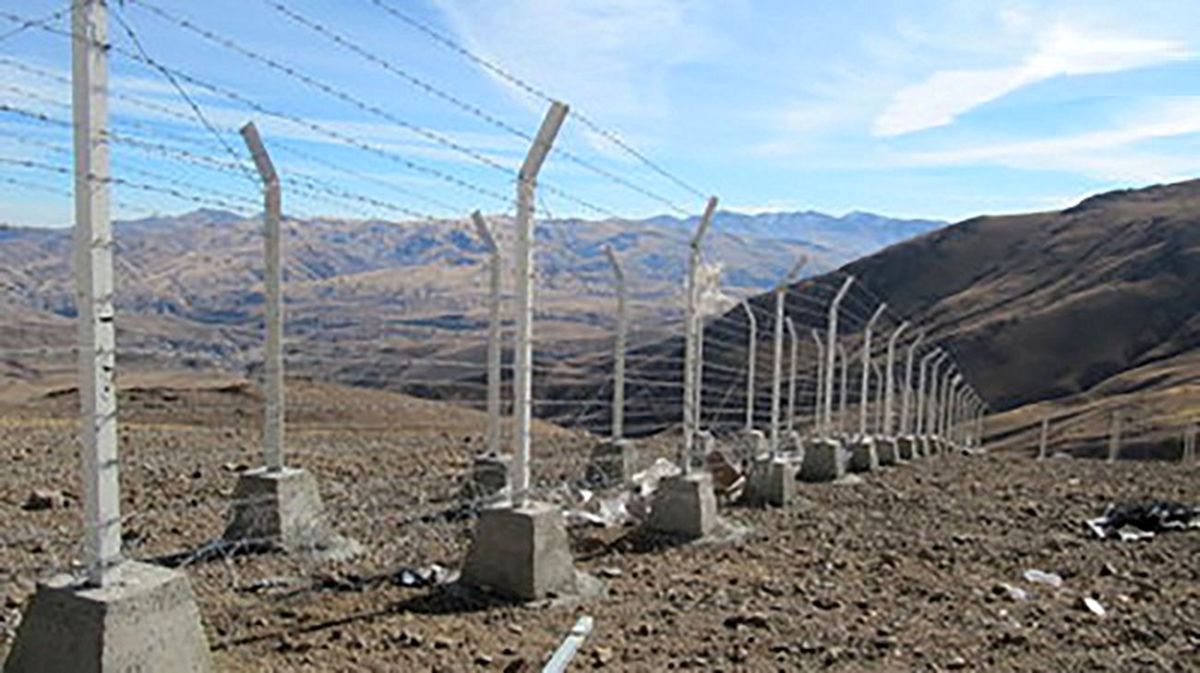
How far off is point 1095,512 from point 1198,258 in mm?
99341

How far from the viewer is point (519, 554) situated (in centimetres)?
636

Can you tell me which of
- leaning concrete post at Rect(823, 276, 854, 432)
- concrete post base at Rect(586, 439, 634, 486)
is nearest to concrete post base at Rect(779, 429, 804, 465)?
leaning concrete post at Rect(823, 276, 854, 432)

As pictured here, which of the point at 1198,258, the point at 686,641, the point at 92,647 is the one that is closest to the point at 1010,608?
the point at 686,641

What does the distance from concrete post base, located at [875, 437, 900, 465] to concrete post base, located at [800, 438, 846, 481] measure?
229 inches

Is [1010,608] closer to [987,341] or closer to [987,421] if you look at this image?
[987,421]

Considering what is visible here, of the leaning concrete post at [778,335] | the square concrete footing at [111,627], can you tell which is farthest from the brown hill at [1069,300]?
the square concrete footing at [111,627]

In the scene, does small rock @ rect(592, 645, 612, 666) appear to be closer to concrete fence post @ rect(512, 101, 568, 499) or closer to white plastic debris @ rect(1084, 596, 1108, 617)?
concrete fence post @ rect(512, 101, 568, 499)

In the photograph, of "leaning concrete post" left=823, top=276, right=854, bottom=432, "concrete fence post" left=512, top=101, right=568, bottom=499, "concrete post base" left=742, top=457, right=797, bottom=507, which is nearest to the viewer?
"concrete fence post" left=512, top=101, right=568, bottom=499

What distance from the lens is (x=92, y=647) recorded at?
3875 millimetres

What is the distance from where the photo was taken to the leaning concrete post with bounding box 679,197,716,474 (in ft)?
30.2

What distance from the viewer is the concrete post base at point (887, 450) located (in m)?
20.8

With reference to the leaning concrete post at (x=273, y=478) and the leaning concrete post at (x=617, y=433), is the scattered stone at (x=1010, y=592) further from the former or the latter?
the leaning concrete post at (x=273, y=478)

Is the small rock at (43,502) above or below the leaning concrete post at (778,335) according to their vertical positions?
below

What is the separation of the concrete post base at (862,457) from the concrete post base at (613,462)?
25.4ft
